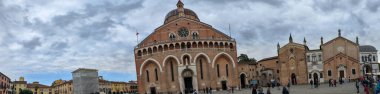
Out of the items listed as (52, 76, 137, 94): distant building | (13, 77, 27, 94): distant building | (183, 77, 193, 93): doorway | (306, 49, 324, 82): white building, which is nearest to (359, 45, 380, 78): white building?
(306, 49, 324, 82): white building

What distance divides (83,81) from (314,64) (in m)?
35.8

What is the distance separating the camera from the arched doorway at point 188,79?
203 ft

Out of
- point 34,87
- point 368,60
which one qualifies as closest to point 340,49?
point 368,60

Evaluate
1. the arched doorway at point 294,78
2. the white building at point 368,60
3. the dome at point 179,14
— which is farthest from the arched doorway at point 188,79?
the white building at point 368,60

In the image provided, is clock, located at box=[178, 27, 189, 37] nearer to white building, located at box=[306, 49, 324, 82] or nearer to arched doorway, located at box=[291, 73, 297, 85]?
arched doorway, located at box=[291, 73, 297, 85]

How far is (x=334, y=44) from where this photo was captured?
64562 mm

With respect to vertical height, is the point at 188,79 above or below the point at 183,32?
below

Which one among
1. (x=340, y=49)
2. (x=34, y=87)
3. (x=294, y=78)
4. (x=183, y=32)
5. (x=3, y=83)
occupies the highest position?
(x=183, y=32)

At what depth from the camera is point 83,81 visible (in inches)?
2662

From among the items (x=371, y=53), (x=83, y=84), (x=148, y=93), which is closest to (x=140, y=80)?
(x=148, y=93)

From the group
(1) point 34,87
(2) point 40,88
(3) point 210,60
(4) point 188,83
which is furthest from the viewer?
(2) point 40,88

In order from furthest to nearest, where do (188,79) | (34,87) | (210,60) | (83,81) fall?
(34,87) → (83,81) → (188,79) → (210,60)

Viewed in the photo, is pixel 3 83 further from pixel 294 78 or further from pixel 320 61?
pixel 320 61

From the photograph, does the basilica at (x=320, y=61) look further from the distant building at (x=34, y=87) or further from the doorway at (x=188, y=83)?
the distant building at (x=34, y=87)
